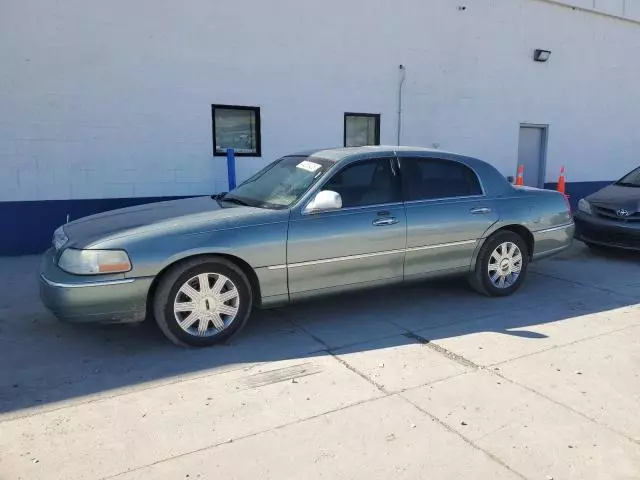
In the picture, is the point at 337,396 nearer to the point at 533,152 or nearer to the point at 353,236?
the point at 353,236

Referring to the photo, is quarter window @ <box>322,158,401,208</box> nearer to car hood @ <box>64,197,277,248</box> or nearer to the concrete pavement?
car hood @ <box>64,197,277,248</box>

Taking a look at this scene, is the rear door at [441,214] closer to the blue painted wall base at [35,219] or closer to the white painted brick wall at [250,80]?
the white painted brick wall at [250,80]

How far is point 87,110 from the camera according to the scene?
7.51 meters

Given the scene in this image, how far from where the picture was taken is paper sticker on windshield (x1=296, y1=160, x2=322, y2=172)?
16.0 ft

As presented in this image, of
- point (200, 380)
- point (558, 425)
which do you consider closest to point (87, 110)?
point (200, 380)

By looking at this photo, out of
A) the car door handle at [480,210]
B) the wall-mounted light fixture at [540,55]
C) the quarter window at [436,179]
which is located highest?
the wall-mounted light fixture at [540,55]

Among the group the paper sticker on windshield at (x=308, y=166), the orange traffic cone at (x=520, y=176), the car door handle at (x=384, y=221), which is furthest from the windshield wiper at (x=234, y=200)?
the orange traffic cone at (x=520, y=176)

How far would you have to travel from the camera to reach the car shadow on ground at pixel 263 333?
371 cm

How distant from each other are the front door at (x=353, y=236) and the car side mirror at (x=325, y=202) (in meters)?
0.07

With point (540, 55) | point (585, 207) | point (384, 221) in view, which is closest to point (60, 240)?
point (384, 221)

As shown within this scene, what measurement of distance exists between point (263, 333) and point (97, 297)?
53.8 inches

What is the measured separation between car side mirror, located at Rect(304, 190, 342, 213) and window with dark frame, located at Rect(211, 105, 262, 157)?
14.6 feet

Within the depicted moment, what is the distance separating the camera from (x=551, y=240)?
5.86 m

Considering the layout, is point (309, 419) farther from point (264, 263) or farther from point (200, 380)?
point (264, 263)
